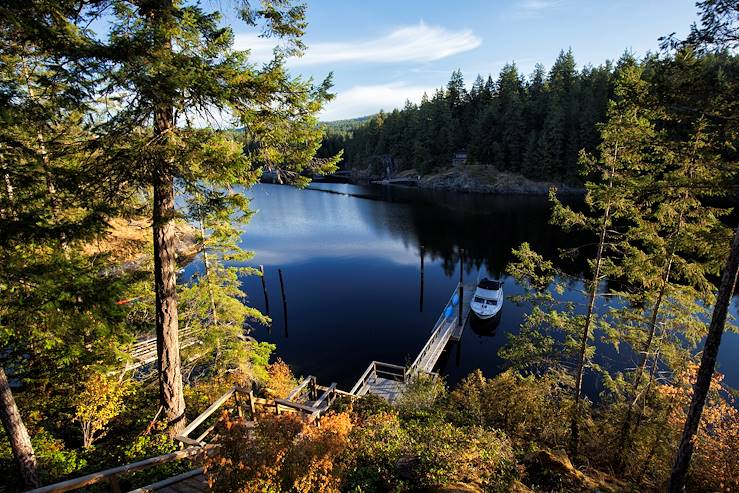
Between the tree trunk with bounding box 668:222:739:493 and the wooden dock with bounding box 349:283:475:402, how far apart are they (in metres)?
9.99

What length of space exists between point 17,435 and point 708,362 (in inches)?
490

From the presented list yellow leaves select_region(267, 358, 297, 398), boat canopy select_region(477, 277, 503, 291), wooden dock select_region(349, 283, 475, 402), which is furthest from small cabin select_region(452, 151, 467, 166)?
yellow leaves select_region(267, 358, 297, 398)

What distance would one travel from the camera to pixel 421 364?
21.5 m

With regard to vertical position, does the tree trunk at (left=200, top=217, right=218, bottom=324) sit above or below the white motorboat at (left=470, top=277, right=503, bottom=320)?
above

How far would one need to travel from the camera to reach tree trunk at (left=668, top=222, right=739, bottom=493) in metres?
6.39

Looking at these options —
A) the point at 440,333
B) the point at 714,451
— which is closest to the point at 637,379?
the point at 714,451

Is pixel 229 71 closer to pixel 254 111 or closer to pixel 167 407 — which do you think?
pixel 254 111

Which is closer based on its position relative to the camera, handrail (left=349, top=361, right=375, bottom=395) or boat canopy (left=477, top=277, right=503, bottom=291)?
handrail (left=349, top=361, right=375, bottom=395)

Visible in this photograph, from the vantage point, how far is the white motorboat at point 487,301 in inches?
1064

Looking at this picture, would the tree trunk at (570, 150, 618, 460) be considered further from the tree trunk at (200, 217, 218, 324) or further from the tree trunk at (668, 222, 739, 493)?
the tree trunk at (200, 217, 218, 324)

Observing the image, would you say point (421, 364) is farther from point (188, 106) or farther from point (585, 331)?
point (188, 106)

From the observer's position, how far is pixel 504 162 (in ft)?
273

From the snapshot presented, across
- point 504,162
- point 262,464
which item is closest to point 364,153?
point 504,162

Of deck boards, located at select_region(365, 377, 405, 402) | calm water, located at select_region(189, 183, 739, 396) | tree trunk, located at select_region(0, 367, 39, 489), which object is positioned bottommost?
calm water, located at select_region(189, 183, 739, 396)
